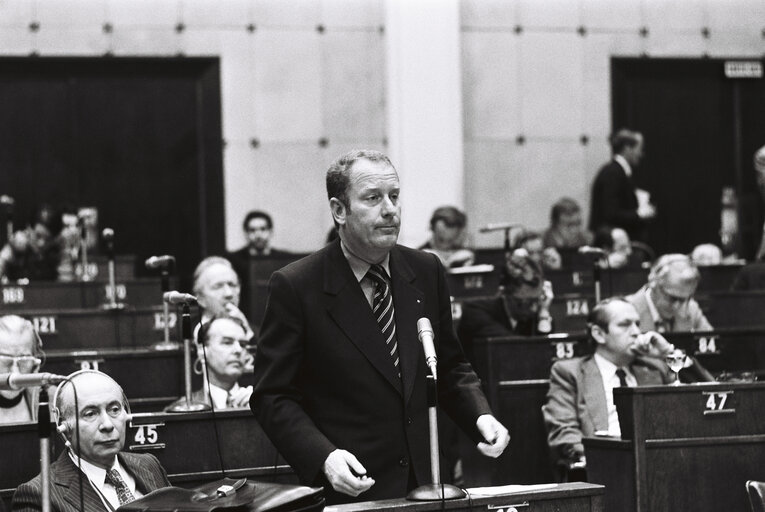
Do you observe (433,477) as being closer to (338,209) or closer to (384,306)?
(384,306)

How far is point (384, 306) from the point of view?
→ 127 inches

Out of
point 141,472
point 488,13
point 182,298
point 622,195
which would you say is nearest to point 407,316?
point 141,472

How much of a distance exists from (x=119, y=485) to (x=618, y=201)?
673 cm

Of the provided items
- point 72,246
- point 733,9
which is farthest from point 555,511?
point 733,9

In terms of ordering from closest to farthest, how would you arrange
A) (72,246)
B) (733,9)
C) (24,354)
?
(24,354) < (72,246) < (733,9)

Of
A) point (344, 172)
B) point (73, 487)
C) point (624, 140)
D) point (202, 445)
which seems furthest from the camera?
point (624, 140)

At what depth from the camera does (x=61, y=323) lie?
265 inches

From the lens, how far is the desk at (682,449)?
4.53 meters

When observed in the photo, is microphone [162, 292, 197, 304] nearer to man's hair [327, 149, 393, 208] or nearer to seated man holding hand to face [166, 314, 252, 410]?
seated man holding hand to face [166, 314, 252, 410]

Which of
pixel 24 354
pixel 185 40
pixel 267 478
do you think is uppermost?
pixel 185 40

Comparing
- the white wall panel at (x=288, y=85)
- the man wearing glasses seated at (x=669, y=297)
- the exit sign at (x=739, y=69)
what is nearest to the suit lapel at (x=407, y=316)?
the man wearing glasses seated at (x=669, y=297)

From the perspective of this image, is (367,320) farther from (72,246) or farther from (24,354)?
(72,246)

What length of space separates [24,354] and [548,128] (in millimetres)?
6771

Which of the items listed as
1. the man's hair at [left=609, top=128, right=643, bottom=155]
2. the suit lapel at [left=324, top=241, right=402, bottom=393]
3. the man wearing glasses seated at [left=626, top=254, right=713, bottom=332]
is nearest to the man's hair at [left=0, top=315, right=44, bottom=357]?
the suit lapel at [left=324, top=241, right=402, bottom=393]
